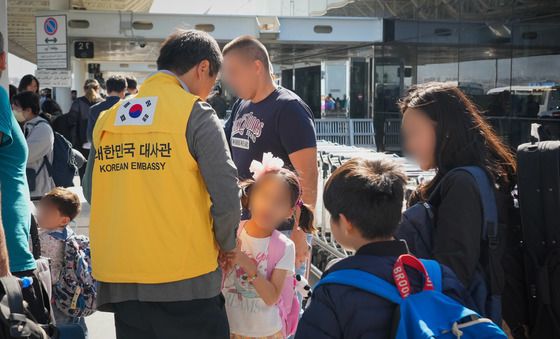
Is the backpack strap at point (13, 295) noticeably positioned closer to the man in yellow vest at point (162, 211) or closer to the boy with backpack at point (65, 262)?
the man in yellow vest at point (162, 211)

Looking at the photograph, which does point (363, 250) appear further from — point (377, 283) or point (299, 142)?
point (299, 142)

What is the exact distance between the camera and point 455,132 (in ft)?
8.75

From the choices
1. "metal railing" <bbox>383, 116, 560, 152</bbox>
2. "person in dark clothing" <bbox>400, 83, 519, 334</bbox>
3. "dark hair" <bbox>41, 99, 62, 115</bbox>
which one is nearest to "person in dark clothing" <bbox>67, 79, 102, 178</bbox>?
"dark hair" <bbox>41, 99, 62, 115</bbox>

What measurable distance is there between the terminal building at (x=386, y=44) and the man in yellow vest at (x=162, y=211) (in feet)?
14.7

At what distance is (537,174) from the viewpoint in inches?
106

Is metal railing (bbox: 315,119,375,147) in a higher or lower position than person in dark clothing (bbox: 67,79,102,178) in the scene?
lower

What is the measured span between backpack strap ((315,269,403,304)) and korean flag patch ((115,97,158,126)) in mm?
1094

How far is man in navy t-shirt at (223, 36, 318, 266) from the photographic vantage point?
3896 mm

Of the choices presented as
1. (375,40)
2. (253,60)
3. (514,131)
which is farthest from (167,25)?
(253,60)

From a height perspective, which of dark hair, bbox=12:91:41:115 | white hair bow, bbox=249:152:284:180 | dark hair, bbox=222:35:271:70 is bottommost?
white hair bow, bbox=249:152:284:180

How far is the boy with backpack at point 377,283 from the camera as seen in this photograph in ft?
6.29

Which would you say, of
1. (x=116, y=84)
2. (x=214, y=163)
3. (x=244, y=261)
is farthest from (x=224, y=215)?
(x=116, y=84)

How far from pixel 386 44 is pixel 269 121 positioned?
15680mm

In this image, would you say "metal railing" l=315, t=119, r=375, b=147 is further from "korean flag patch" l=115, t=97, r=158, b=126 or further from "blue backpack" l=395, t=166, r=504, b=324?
"blue backpack" l=395, t=166, r=504, b=324
